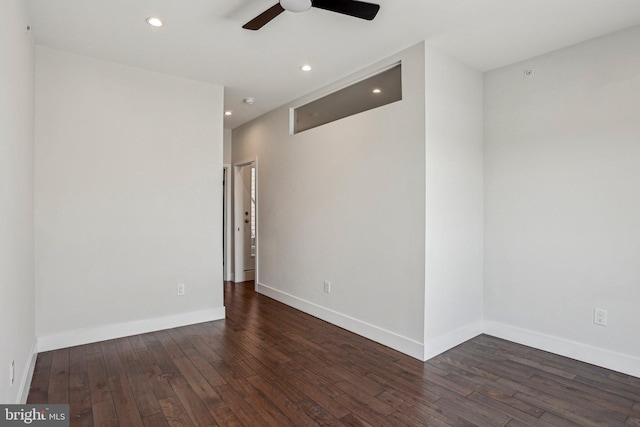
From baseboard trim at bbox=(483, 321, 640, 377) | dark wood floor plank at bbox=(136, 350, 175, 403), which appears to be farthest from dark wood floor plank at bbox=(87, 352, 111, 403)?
baseboard trim at bbox=(483, 321, 640, 377)

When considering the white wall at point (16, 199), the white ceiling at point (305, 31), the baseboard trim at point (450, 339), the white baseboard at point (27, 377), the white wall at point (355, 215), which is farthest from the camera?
the white wall at point (355, 215)

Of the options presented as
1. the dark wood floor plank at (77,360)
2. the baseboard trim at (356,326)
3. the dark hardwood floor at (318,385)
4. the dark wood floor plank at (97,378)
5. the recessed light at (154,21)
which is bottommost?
the dark hardwood floor at (318,385)

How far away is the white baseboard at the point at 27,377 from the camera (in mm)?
2152

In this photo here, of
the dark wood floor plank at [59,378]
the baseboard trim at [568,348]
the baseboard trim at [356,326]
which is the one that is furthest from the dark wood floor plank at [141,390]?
the baseboard trim at [568,348]

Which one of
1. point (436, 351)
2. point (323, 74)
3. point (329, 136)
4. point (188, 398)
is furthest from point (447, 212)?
point (188, 398)

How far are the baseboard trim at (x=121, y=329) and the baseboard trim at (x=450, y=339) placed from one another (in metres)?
2.35

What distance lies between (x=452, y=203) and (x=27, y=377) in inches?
141

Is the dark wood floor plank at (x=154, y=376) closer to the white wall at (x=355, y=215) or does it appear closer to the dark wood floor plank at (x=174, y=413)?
the dark wood floor plank at (x=174, y=413)

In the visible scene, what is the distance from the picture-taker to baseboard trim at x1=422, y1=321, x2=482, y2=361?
297 centimetres

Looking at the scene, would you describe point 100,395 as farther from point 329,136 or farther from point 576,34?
point 576,34

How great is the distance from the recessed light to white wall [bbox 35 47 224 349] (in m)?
1.04

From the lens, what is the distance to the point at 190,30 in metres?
2.80

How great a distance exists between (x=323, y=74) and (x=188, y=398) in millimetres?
3226

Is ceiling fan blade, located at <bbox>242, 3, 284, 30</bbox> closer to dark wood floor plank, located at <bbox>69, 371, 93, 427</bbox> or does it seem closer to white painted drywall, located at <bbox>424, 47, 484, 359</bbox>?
white painted drywall, located at <bbox>424, 47, 484, 359</bbox>
